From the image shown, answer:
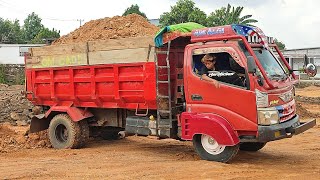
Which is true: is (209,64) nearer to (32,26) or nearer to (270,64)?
(270,64)

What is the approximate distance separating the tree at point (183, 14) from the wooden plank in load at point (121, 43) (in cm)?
3209

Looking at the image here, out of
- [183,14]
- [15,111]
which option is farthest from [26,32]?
[15,111]

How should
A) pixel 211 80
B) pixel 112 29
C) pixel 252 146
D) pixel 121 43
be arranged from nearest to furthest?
pixel 211 80, pixel 121 43, pixel 252 146, pixel 112 29

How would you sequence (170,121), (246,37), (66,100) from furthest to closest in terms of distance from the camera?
(66,100) < (170,121) < (246,37)

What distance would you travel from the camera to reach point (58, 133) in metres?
10.7

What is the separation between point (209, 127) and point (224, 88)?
2.36 feet

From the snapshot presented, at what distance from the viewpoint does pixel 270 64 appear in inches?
315

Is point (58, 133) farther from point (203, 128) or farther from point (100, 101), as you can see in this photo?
point (203, 128)

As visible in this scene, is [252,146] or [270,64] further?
[252,146]

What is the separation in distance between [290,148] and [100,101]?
4230mm

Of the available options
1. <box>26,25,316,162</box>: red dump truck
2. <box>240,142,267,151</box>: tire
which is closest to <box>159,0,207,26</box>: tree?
<box>26,25,316,162</box>: red dump truck

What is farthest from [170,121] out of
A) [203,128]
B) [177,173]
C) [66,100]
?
[66,100]

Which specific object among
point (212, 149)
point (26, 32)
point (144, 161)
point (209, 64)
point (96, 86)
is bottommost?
point (144, 161)

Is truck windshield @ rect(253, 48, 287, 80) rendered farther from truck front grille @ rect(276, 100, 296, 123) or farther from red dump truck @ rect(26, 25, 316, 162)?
truck front grille @ rect(276, 100, 296, 123)
